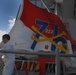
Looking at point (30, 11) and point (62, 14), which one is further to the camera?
point (62, 14)

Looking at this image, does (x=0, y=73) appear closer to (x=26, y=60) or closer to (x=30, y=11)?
(x=26, y=60)

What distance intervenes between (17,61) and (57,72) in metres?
4.31

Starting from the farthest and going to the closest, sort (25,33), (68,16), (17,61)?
(68,16) → (25,33) → (17,61)

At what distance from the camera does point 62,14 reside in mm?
18078

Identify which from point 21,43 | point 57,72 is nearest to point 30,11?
point 21,43

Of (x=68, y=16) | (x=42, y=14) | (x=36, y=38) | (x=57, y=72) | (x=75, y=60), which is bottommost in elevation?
(x=57, y=72)

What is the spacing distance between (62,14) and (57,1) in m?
1.03

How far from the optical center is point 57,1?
61.2ft

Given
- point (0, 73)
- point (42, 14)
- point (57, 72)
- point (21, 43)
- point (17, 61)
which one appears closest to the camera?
point (57, 72)

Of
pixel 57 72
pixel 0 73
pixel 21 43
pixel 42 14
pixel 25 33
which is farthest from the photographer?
pixel 42 14

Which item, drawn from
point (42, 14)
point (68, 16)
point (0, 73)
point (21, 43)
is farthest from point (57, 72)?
point (68, 16)

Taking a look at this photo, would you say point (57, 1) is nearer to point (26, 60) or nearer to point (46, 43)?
point (46, 43)

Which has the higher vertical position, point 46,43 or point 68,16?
point 68,16

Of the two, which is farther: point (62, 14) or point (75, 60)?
point (62, 14)
